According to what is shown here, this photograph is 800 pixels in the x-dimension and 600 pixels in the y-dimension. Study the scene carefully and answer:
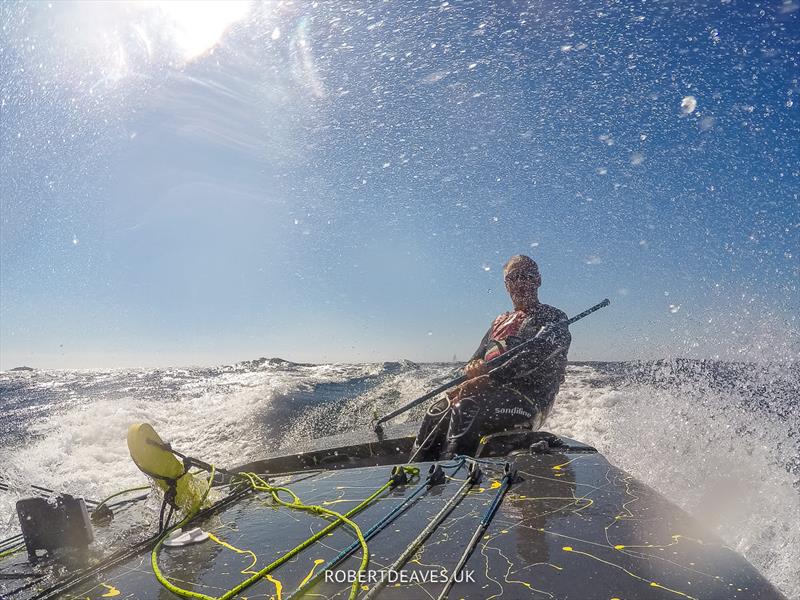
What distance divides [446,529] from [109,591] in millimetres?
1873

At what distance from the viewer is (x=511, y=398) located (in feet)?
17.6

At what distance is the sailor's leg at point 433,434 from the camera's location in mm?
5391

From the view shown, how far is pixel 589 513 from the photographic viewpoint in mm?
2869

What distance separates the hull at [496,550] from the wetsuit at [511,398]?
131 centimetres

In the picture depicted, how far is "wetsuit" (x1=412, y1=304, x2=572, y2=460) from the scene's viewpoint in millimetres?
5160

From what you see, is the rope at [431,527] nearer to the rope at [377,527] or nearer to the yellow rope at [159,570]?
the rope at [377,527]

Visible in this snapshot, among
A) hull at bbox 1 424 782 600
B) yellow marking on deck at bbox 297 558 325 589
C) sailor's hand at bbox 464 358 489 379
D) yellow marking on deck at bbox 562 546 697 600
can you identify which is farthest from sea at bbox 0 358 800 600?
sailor's hand at bbox 464 358 489 379

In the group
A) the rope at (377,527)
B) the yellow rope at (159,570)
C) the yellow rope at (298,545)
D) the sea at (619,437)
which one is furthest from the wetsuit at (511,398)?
the yellow rope at (159,570)

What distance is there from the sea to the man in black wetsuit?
2508 mm

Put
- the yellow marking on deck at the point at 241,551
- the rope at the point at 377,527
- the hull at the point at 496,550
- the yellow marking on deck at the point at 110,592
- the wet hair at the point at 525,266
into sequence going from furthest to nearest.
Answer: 1. the wet hair at the point at 525,266
2. the yellow marking on deck at the point at 241,551
3. the yellow marking on deck at the point at 110,592
4. the rope at the point at 377,527
5. the hull at the point at 496,550

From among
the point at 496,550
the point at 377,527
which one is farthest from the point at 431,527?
the point at 496,550

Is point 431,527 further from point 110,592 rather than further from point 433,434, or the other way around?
point 433,434

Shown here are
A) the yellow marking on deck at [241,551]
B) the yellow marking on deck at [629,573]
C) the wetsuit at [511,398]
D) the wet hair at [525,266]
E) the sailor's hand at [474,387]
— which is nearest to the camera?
the yellow marking on deck at [629,573]

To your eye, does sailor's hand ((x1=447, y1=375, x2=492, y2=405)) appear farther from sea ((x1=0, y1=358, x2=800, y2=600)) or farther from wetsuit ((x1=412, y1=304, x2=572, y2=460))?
sea ((x1=0, y1=358, x2=800, y2=600))
